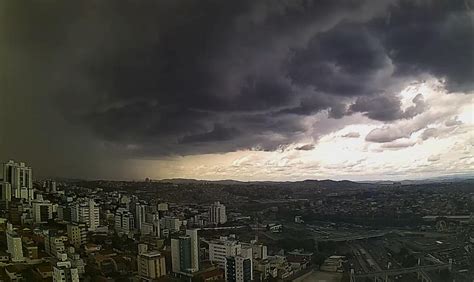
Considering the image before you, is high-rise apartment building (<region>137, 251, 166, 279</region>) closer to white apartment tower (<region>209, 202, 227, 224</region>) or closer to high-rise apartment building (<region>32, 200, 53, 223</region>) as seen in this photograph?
white apartment tower (<region>209, 202, 227, 224</region>)

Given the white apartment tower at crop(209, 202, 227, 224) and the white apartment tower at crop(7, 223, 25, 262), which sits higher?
the white apartment tower at crop(209, 202, 227, 224)

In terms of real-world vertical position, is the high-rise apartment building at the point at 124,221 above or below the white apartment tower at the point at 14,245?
above

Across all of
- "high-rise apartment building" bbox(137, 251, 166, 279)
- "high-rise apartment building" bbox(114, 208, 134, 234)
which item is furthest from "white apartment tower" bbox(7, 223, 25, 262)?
"high-rise apartment building" bbox(137, 251, 166, 279)

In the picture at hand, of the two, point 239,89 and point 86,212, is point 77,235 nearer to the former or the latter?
point 86,212

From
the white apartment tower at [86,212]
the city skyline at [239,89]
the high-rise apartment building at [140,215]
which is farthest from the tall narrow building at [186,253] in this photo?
the white apartment tower at [86,212]

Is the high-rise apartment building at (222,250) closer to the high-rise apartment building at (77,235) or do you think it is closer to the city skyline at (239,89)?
the city skyline at (239,89)

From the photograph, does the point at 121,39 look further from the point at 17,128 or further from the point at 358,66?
the point at 358,66
